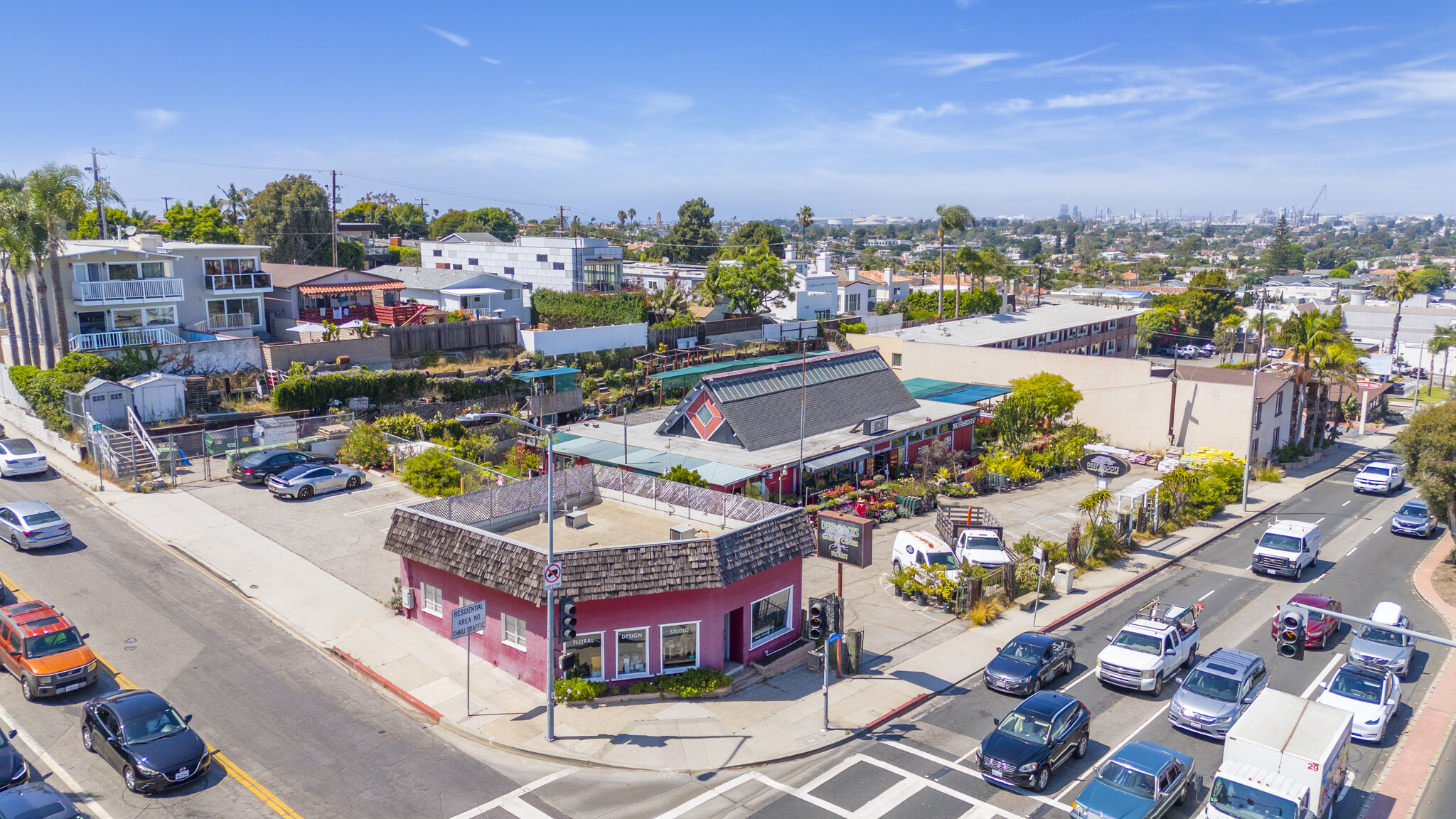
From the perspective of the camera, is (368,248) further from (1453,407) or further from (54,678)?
(1453,407)

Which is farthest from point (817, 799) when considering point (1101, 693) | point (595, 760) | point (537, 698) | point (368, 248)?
point (368, 248)

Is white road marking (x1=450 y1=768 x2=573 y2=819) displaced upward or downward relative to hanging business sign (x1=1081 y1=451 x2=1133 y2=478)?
downward

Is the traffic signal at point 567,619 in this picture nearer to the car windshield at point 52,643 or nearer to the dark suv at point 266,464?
the car windshield at point 52,643

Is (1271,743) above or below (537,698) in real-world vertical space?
above

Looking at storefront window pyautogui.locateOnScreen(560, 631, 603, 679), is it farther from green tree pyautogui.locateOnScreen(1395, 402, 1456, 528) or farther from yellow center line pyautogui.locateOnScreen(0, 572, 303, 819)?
green tree pyautogui.locateOnScreen(1395, 402, 1456, 528)

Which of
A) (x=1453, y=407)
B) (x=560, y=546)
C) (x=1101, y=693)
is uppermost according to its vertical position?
(x=1453, y=407)

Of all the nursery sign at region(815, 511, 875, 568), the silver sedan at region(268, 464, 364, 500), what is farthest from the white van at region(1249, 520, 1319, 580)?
the silver sedan at region(268, 464, 364, 500)
